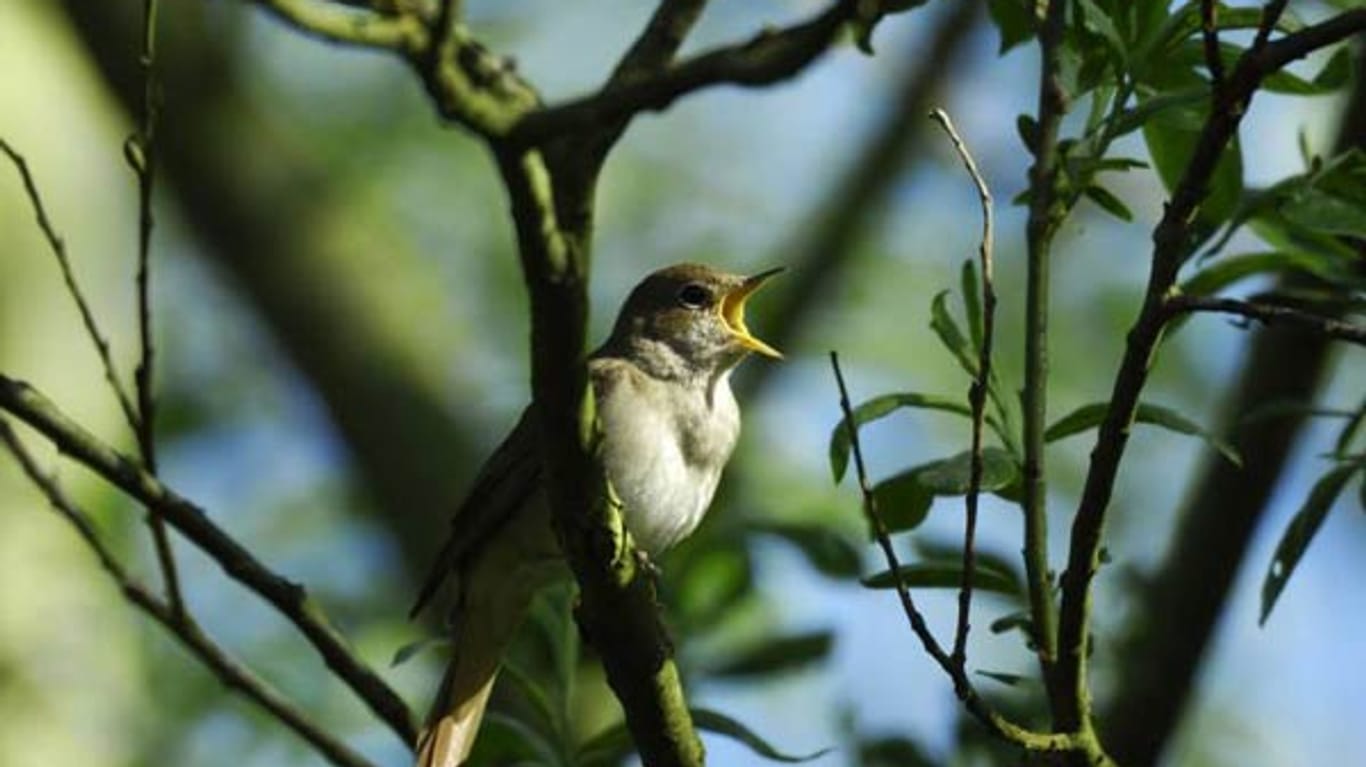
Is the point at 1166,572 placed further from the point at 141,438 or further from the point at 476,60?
the point at 476,60

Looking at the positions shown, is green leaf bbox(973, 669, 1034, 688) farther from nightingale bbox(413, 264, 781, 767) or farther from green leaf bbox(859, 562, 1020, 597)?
nightingale bbox(413, 264, 781, 767)

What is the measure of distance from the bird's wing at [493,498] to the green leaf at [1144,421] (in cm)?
152

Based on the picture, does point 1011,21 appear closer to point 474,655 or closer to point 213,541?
point 213,541

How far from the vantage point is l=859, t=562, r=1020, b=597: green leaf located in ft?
11.3

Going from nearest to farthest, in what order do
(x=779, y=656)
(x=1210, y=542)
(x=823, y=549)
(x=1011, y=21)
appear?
1. (x=1011, y=21)
2. (x=823, y=549)
3. (x=779, y=656)
4. (x=1210, y=542)

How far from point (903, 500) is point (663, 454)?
1.38m

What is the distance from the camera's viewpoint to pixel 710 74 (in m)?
2.04

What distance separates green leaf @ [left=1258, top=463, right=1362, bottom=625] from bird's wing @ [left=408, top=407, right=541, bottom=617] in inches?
62.9

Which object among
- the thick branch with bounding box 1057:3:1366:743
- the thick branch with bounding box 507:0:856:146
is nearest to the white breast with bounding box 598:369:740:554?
the thick branch with bounding box 1057:3:1366:743

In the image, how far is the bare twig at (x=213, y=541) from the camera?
3166 millimetres

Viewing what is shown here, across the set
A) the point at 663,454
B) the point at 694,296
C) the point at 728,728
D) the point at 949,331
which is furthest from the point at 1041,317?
the point at 694,296

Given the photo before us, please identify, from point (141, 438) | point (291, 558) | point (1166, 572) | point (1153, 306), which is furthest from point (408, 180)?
point (1153, 306)

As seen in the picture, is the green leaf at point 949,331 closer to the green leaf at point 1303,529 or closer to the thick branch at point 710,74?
the green leaf at point 1303,529

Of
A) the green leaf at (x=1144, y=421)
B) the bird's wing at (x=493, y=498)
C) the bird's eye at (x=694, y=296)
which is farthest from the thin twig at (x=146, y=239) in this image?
the bird's eye at (x=694, y=296)
